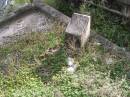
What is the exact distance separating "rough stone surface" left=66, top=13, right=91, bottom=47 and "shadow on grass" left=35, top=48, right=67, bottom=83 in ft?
1.49

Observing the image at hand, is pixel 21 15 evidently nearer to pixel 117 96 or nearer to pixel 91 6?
pixel 91 6

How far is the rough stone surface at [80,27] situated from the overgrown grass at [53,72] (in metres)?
0.29

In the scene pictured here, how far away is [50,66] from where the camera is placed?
7.18m

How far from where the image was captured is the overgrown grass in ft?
21.1

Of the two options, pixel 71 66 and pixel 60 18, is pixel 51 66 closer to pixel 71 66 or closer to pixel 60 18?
pixel 71 66

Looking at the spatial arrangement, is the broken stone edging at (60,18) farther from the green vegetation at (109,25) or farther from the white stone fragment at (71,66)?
the white stone fragment at (71,66)

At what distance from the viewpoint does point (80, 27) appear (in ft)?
24.4

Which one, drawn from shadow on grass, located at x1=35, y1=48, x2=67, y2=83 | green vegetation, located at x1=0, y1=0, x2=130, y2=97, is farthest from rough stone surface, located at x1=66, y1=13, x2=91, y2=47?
shadow on grass, located at x1=35, y1=48, x2=67, y2=83

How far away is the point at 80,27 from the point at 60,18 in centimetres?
142

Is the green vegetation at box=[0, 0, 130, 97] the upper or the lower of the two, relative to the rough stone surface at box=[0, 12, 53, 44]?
lower

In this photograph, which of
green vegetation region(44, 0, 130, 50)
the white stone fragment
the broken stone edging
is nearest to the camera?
the white stone fragment

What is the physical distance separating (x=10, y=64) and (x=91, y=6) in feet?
8.67

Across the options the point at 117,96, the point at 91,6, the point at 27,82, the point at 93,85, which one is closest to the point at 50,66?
the point at 27,82

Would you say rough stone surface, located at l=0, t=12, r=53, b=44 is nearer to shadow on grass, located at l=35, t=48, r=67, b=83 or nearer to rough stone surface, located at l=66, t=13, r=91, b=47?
rough stone surface, located at l=66, t=13, r=91, b=47
